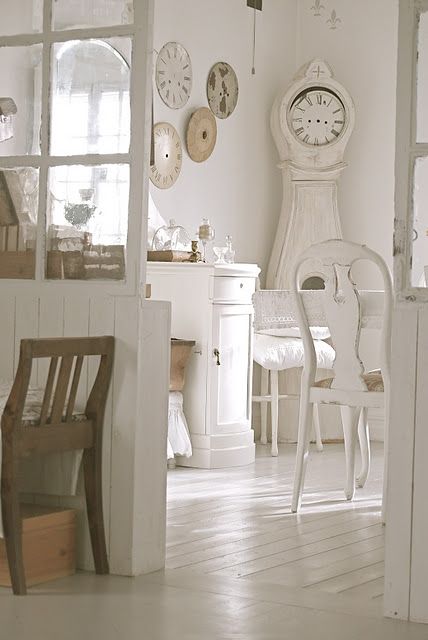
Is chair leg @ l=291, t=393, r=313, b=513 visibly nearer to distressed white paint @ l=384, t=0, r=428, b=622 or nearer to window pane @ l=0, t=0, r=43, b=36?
distressed white paint @ l=384, t=0, r=428, b=622

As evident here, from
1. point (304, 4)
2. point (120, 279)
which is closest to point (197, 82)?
point (304, 4)

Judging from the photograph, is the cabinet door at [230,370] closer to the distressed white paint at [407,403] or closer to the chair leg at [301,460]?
the chair leg at [301,460]

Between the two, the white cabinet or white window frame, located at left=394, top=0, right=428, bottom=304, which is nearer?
white window frame, located at left=394, top=0, right=428, bottom=304

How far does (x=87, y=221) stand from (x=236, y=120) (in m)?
3.81

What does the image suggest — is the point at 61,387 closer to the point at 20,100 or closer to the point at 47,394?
the point at 47,394

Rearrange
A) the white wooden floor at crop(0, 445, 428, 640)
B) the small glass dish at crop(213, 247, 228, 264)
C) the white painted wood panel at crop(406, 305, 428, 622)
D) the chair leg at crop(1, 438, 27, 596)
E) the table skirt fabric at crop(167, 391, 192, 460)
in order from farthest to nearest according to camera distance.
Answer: the small glass dish at crop(213, 247, 228, 264) → the table skirt fabric at crop(167, 391, 192, 460) → the chair leg at crop(1, 438, 27, 596) → the white painted wood panel at crop(406, 305, 428, 622) → the white wooden floor at crop(0, 445, 428, 640)

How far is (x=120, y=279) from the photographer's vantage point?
367 centimetres

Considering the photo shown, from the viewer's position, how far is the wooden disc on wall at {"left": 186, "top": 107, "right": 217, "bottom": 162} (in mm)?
6887

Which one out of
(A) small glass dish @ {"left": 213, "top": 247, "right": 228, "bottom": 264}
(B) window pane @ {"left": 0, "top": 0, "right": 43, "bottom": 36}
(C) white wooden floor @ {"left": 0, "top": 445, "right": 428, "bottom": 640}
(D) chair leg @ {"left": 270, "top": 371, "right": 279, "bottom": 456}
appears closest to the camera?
(C) white wooden floor @ {"left": 0, "top": 445, "right": 428, "bottom": 640}

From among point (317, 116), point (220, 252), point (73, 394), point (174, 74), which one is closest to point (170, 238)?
point (220, 252)

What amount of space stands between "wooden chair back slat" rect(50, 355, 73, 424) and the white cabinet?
263 centimetres

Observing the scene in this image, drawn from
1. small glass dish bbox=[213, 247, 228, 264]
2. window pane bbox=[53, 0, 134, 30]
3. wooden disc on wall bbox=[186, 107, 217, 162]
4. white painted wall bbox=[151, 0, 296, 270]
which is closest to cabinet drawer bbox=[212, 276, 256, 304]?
small glass dish bbox=[213, 247, 228, 264]

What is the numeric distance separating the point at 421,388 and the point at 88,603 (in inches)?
42.4

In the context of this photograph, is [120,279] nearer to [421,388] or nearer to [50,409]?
[50,409]
